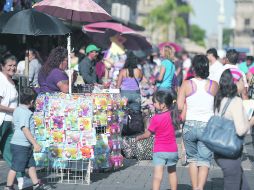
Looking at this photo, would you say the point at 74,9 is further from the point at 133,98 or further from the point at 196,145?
the point at 133,98

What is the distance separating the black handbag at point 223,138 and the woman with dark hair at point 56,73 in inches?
126

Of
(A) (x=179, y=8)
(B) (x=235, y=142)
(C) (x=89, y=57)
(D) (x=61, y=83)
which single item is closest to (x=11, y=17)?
(D) (x=61, y=83)

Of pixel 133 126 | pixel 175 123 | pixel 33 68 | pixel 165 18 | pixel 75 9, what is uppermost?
pixel 165 18

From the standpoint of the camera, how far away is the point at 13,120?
9.41m

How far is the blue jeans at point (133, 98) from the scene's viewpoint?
15.4 meters

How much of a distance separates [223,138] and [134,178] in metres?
3.28

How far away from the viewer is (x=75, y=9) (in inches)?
455

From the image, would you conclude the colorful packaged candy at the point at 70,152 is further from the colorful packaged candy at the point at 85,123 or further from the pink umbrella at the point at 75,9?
the pink umbrella at the point at 75,9

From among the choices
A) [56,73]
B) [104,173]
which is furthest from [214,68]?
[56,73]

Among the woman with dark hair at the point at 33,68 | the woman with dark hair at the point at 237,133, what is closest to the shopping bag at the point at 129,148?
the woman with dark hair at the point at 33,68

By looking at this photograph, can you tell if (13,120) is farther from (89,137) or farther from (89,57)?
(89,57)

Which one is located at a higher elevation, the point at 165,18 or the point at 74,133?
the point at 165,18

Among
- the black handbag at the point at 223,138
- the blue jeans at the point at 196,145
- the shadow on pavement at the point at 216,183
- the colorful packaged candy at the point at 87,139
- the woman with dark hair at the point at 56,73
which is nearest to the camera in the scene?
the black handbag at the point at 223,138

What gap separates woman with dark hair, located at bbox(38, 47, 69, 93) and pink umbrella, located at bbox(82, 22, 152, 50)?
349 inches
